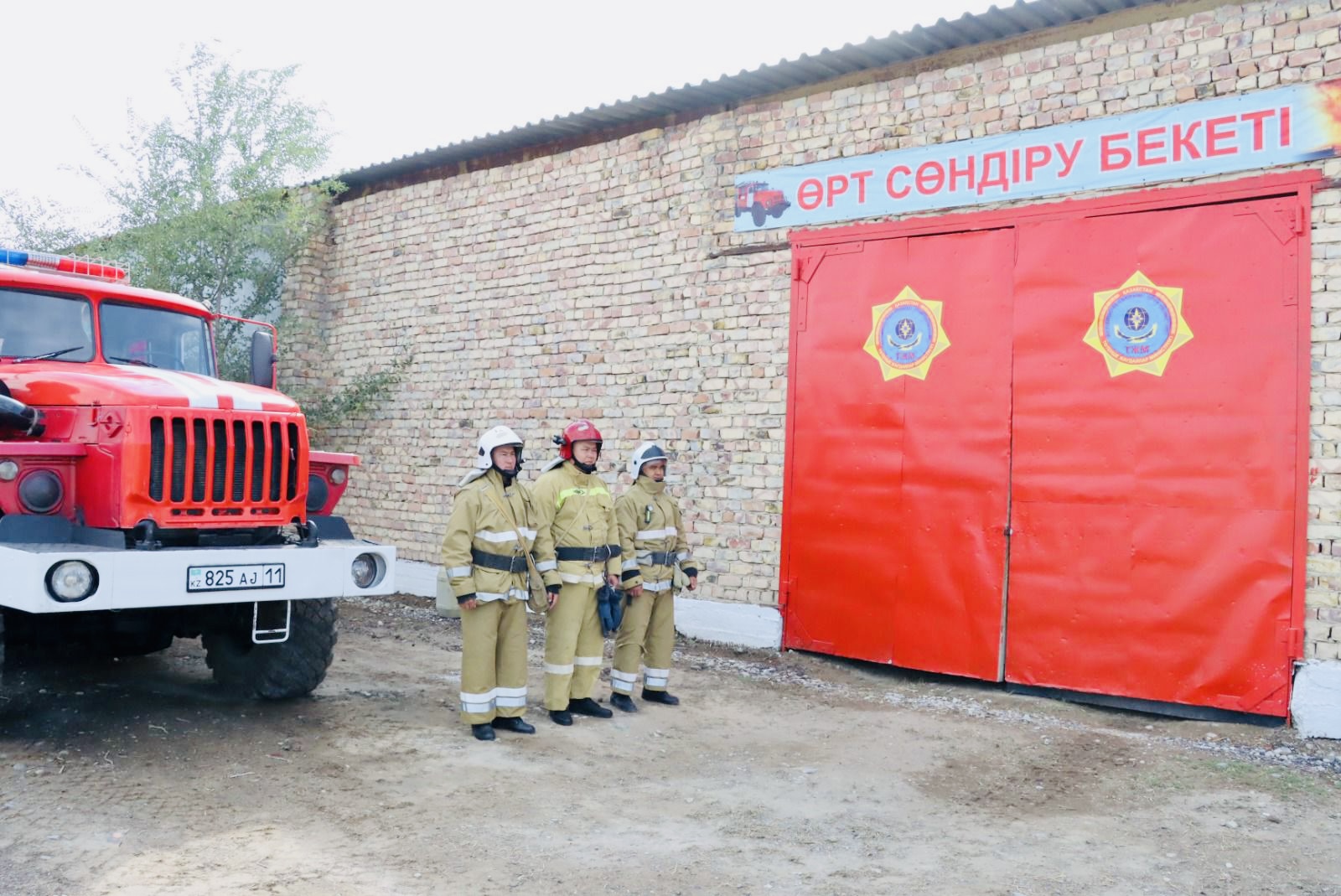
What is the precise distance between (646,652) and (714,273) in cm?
323

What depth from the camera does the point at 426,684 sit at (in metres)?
6.84

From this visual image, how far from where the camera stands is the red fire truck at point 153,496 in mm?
4645

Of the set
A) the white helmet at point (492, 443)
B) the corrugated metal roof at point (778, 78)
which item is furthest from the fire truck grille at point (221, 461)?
the corrugated metal roof at point (778, 78)

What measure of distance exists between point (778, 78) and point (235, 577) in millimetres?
5361

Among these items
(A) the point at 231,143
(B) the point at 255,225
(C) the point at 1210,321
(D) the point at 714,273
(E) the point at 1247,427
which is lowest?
(E) the point at 1247,427

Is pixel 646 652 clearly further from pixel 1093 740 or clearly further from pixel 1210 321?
pixel 1210 321

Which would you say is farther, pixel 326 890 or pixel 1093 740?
pixel 1093 740

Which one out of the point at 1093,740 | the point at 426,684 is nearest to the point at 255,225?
the point at 426,684

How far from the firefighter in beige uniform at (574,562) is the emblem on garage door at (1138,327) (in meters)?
3.26

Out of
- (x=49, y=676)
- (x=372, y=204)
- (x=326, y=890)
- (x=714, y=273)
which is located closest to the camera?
(x=326, y=890)

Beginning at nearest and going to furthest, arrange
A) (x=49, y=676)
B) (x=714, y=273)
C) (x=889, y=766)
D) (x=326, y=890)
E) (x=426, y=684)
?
(x=326, y=890) < (x=889, y=766) < (x=49, y=676) < (x=426, y=684) < (x=714, y=273)

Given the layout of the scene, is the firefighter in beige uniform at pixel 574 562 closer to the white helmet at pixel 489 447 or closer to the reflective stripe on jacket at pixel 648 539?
the reflective stripe on jacket at pixel 648 539

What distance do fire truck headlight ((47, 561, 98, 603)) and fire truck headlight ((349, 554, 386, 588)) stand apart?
1.21 metres

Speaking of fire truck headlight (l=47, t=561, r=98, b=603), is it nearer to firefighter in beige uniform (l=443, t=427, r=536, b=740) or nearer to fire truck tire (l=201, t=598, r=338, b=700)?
fire truck tire (l=201, t=598, r=338, b=700)
